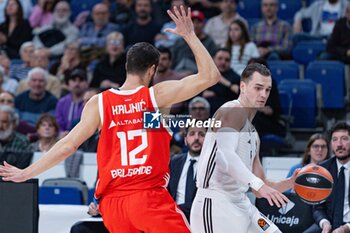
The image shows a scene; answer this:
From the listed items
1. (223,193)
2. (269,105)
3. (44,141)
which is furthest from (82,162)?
(223,193)

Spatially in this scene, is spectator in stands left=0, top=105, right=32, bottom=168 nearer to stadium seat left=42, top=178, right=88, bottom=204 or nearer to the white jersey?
stadium seat left=42, top=178, right=88, bottom=204

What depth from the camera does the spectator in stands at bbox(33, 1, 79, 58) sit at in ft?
48.2

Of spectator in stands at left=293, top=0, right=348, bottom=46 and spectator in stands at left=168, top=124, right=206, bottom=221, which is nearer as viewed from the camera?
spectator in stands at left=168, top=124, right=206, bottom=221

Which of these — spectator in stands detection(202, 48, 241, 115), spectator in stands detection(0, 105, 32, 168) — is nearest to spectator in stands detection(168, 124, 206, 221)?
spectator in stands detection(202, 48, 241, 115)

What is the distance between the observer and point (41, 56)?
13.8m

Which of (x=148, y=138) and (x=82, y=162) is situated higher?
(x=148, y=138)

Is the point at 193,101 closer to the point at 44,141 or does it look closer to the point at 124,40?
the point at 44,141

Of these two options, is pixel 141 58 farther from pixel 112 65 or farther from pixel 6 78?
pixel 6 78

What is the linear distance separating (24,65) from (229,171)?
7.91 meters

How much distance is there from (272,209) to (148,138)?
2692 mm

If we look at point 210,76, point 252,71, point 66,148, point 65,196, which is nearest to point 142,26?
point 65,196

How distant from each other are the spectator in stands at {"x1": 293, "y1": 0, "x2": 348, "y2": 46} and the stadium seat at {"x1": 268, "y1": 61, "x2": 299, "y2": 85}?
37.0 inches

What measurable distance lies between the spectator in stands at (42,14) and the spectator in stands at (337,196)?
7518 mm

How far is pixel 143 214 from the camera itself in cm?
643
